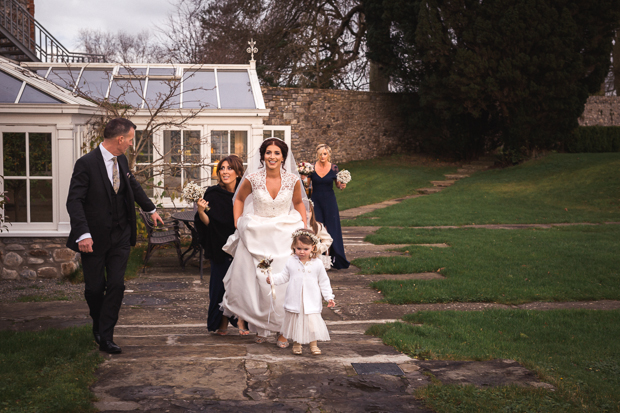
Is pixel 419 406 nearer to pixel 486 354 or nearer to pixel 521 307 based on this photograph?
pixel 486 354

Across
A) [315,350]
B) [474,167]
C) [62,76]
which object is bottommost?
[315,350]

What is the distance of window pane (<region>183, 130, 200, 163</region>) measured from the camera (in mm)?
11227

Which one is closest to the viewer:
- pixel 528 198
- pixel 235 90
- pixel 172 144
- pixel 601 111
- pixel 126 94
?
pixel 172 144

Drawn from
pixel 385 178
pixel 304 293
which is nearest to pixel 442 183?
pixel 385 178

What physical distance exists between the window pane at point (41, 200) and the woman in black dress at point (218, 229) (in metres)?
3.55

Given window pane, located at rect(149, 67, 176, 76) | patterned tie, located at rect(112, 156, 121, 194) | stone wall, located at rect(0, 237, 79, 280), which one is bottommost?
→ stone wall, located at rect(0, 237, 79, 280)

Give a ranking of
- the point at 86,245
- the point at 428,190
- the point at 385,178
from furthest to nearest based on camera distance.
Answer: the point at 385,178 → the point at 428,190 → the point at 86,245

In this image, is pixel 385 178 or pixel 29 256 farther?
pixel 385 178

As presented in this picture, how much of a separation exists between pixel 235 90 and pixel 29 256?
5.82m

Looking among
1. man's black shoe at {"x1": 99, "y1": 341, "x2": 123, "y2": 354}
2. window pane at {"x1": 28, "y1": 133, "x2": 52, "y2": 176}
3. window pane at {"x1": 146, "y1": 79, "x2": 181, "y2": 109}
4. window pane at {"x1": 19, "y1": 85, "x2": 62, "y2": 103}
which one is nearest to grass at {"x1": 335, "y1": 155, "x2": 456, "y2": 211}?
window pane at {"x1": 146, "y1": 79, "x2": 181, "y2": 109}

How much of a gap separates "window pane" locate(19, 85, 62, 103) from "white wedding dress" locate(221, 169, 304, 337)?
4.14 meters

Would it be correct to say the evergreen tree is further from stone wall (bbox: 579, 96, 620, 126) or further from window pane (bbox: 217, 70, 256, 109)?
window pane (bbox: 217, 70, 256, 109)

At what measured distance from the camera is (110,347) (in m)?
4.61

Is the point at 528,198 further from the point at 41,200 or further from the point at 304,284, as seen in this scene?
the point at 304,284
